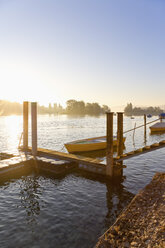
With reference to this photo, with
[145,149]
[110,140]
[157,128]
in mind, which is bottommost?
[157,128]

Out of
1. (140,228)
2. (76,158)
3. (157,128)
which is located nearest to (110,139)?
(76,158)

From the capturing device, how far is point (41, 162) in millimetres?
13844

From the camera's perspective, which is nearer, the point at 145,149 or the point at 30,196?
the point at 30,196

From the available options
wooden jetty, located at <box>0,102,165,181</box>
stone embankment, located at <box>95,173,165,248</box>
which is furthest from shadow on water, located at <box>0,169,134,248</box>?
stone embankment, located at <box>95,173,165,248</box>

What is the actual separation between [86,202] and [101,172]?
3.60 metres

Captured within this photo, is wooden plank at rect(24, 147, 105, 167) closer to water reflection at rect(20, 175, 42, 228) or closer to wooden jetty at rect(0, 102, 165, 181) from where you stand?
wooden jetty at rect(0, 102, 165, 181)

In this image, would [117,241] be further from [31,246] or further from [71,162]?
[71,162]

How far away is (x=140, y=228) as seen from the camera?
5.94 m

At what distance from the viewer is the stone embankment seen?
16.9 ft

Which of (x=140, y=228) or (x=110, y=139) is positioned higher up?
(x=110, y=139)

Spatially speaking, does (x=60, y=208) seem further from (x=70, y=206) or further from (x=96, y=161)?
(x=96, y=161)

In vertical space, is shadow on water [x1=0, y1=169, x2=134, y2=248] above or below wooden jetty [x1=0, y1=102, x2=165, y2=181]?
below

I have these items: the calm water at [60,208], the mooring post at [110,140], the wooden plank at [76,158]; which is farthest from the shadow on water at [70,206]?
the mooring post at [110,140]

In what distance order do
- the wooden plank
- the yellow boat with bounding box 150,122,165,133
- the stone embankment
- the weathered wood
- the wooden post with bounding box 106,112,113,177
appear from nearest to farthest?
the stone embankment, the weathered wood, the wooden post with bounding box 106,112,113,177, the wooden plank, the yellow boat with bounding box 150,122,165,133
